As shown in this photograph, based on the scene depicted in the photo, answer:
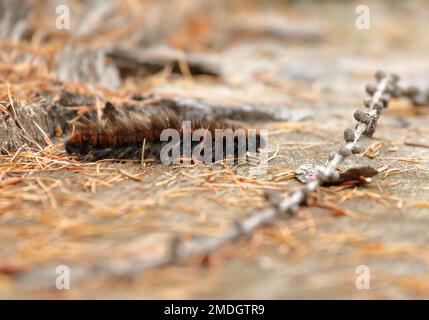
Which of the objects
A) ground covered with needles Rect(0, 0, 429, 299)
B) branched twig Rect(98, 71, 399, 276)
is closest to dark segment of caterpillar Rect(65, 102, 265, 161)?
ground covered with needles Rect(0, 0, 429, 299)

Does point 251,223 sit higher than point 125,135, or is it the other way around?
point 125,135

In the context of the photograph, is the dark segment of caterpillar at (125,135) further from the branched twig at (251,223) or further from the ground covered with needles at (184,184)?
the branched twig at (251,223)

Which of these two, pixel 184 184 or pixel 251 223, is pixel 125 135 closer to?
pixel 184 184

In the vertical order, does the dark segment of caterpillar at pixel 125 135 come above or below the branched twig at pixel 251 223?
above

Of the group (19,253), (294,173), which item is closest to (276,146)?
(294,173)

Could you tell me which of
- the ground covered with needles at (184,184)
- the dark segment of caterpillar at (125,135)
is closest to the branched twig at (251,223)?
the ground covered with needles at (184,184)

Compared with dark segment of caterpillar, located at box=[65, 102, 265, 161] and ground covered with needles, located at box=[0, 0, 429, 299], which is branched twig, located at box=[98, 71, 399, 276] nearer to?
ground covered with needles, located at box=[0, 0, 429, 299]

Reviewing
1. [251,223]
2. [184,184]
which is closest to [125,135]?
[184,184]

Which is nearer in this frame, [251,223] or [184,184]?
[251,223]

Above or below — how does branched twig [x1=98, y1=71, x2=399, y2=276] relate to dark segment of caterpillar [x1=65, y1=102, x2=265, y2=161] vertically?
below
